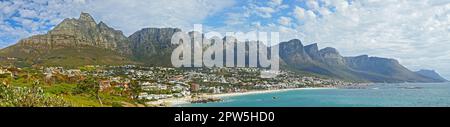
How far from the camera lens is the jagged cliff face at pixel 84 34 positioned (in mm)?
14835

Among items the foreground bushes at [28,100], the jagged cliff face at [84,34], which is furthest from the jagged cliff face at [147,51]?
the foreground bushes at [28,100]

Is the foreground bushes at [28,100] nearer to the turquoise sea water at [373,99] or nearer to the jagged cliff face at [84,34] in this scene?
the jagged cliff face at [84,34]

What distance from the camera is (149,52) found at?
12475cm

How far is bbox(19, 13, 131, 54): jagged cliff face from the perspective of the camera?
584 inches

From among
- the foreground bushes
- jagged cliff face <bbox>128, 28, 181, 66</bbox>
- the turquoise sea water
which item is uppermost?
jagged cliff face <bbox>128, 28, 181, 66</bbox>

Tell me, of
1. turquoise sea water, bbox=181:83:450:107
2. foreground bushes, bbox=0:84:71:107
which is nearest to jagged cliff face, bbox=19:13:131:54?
foreground bushes, bbox=0:84:71:107

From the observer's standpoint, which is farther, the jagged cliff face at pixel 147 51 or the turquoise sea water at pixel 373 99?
the jagged cliff face at pixel 147 51

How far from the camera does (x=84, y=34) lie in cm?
7144

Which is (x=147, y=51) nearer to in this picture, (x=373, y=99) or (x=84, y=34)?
(x=84, y=34)

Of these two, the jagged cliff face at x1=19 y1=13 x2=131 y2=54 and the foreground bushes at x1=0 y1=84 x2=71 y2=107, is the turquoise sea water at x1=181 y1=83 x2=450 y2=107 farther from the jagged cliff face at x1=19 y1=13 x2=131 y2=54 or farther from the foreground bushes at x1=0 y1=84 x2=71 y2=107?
the jagged cliff face at x1=19 y1=13 x2=131 y2=54
